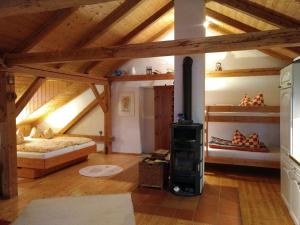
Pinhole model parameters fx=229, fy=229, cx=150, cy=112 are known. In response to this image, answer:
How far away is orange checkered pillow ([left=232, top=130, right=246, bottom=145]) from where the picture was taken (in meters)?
5.15

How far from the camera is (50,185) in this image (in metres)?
4.12

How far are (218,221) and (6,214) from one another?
279cm

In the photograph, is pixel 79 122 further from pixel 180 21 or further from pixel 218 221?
pixel 218 221

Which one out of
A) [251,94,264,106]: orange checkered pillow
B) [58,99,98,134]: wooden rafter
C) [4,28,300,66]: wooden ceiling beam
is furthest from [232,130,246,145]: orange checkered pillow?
[58,99,98,134]: wooden rafter

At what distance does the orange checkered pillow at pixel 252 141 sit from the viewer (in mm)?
4911

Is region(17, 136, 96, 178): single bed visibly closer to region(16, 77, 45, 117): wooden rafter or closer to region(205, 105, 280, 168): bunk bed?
region(16, 77, 45, 117): wooden rafter

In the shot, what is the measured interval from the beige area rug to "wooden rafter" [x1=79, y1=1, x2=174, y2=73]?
10.7 feet

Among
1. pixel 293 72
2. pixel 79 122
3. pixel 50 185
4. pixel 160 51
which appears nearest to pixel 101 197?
pixel 50 185

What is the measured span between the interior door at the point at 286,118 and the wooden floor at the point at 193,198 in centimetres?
93

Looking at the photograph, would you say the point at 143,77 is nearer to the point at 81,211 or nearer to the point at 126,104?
the point at 126,104

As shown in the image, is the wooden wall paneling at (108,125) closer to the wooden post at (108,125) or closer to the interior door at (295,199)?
the wooden post at (108,125)

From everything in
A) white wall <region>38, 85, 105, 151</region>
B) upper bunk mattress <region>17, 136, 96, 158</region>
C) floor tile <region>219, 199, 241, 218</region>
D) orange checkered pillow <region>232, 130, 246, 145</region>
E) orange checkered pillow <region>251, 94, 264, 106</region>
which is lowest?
floor tile <region>219, 199, 241, 218</region>

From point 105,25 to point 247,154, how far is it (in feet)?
12.5

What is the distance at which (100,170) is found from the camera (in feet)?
16.3
